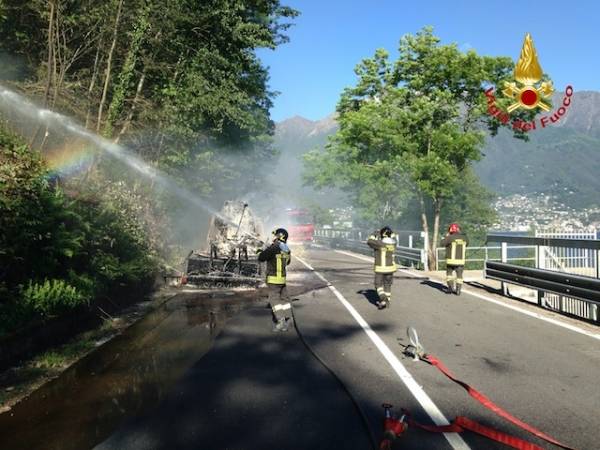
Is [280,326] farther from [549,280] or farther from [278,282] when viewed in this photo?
[549,280]

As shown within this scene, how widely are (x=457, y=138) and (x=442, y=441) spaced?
17.5m

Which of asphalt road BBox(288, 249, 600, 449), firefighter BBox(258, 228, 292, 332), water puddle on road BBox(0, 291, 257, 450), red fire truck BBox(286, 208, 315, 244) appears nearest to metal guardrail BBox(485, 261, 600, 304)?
asphalt road BBox(288, 249, 600, 449)

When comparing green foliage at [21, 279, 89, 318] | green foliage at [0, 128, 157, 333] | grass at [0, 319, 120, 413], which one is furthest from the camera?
green foliage at [21, 279, 89, 318]

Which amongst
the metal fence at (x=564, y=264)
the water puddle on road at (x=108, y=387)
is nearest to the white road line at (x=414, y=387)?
the water puddle on road at (x=108, y=387)

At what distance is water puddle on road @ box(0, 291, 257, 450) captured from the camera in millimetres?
4277

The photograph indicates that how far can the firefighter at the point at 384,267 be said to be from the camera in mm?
10430

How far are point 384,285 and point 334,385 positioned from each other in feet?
17.5

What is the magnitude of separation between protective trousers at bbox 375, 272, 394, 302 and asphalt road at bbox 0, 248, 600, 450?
3.09ft

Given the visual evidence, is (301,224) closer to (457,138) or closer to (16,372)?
(457,138)

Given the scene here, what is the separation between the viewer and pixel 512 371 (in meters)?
5.87

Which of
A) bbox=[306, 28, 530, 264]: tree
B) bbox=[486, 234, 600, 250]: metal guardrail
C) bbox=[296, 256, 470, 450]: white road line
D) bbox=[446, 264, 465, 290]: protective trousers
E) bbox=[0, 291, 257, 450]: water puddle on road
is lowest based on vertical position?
bbox=[0, 291, 257, 450]: water puddle on road

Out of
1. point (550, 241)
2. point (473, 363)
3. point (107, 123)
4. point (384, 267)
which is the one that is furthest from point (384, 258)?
point (107, 123)

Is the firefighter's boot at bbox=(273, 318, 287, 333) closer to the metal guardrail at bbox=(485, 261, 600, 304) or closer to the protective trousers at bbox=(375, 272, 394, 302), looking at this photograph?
the protective trousers at bbox=(375, 272, 394, 302)

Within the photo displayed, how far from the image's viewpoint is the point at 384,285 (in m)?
10.5
